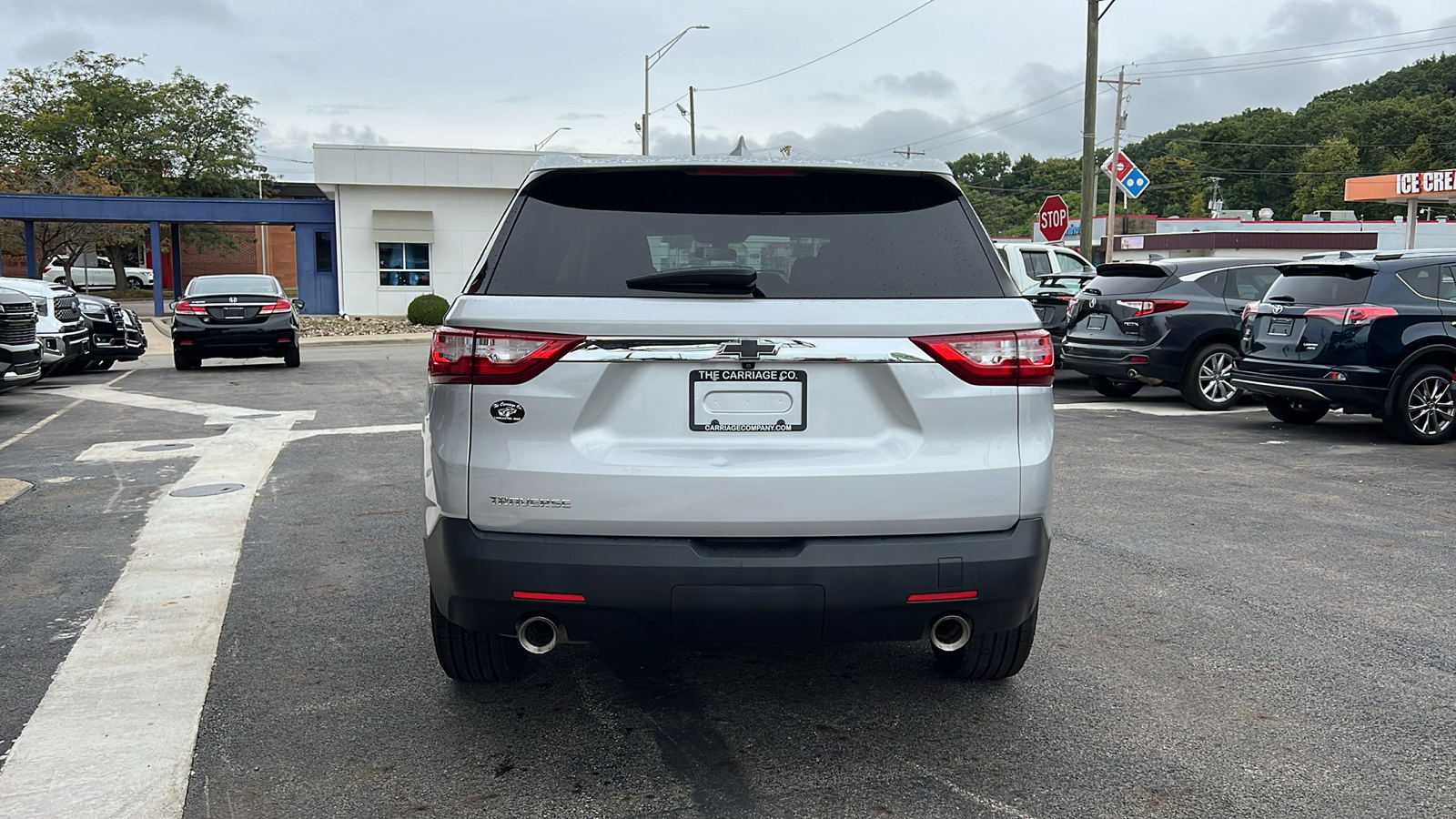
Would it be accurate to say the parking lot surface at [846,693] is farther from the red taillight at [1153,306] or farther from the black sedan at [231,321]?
the black sedan at [231,321]

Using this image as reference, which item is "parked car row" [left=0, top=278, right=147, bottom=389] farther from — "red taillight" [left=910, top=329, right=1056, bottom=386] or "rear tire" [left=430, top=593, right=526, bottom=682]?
"red taillight" [left=910, top=329, right=1056, bottom=386]

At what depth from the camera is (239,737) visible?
3.90 metres

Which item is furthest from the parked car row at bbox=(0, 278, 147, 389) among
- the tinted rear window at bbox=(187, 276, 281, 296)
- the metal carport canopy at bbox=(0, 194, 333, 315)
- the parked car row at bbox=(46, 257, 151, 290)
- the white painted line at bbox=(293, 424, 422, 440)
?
the parked car row at bbox=(46, 257, 151, 290)

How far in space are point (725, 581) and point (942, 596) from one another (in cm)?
62

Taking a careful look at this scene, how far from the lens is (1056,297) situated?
1592 cm

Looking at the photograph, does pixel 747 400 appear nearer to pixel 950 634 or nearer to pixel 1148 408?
pixel 950 634

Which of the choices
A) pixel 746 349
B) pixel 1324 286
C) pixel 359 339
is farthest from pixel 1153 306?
pixel 359 339

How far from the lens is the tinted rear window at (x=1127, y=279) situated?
13.5 metres

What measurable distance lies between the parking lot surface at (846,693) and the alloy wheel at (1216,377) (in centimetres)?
557

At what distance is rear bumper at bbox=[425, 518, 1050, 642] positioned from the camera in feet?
10.9

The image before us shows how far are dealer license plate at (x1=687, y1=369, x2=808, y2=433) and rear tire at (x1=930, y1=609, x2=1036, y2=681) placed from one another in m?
1.20

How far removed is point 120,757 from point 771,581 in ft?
6.89

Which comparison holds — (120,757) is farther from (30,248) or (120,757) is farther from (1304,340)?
(30,248)

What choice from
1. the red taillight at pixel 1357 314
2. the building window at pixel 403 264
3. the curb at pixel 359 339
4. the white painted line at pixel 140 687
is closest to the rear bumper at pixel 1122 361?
the red taillight at pixel 1357 314
